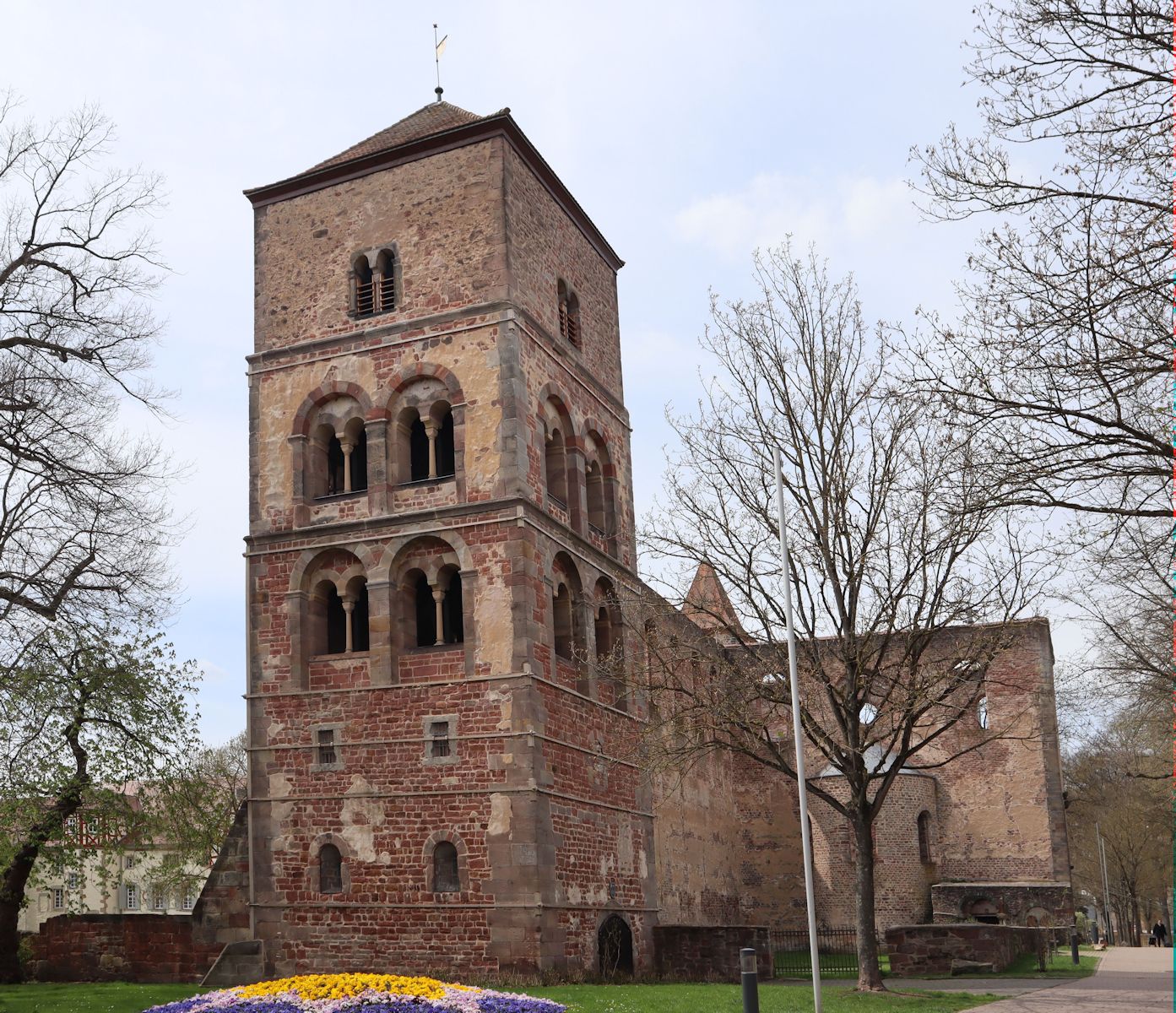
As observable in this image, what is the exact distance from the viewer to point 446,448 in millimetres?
28219

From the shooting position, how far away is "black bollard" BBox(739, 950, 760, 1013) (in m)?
11.6

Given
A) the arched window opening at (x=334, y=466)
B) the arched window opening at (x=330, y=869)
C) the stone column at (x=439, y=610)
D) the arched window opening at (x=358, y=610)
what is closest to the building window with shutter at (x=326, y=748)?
the arched window opening at (x=330, y=869)

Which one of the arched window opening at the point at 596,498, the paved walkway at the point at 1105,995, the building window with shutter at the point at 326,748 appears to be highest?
the arched window opening at the point at 596,498

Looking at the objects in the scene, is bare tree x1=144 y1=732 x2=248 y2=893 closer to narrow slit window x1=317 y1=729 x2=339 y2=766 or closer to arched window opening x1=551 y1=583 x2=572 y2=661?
narrow slit window x1=317 y1=729 x2=339 y2=766

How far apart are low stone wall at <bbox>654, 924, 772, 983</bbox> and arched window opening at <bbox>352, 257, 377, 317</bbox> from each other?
49.3 ft

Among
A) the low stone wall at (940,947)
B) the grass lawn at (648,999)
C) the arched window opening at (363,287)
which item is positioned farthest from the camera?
the arched window opening at (363,287)

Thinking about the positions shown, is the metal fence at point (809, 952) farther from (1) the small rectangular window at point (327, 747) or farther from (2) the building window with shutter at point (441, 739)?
(1) the small rectangular window at point (327, 747)

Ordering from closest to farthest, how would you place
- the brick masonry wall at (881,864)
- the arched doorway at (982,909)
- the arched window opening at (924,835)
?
the brick masonry wall at (881,864) → the arched doorway at (982,909) → the arched window opening at (924,835)

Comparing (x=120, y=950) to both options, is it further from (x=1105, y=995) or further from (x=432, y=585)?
(x=1105, y=995)

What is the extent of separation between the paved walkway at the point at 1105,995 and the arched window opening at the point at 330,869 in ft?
40.9

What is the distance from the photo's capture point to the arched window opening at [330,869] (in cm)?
2572

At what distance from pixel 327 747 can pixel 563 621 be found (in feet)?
18.5

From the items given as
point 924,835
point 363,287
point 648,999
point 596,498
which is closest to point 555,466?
point 596,498

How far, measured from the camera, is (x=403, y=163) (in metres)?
29.2
